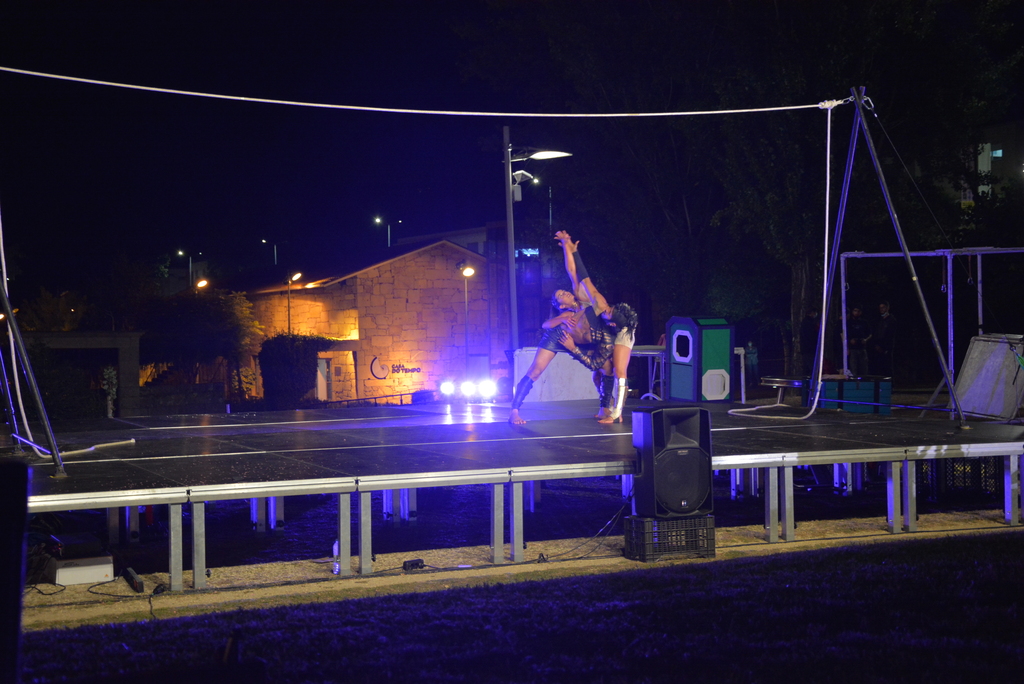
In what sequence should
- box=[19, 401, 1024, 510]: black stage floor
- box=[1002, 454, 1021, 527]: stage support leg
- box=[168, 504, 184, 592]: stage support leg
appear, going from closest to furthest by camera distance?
1. box=[168, 504, 184, 592]: stage support leg
2. box=[19, 401, 1024, 510]: black stage floor
3. box=[1002, 454, 1021, 527]: stage support leg

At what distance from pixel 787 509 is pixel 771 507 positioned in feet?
0.51

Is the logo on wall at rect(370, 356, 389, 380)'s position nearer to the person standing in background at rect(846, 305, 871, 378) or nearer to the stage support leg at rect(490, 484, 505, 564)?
the person standing in background at rect(846, 305, 871, 378)

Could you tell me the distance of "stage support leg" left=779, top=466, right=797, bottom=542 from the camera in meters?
7.70

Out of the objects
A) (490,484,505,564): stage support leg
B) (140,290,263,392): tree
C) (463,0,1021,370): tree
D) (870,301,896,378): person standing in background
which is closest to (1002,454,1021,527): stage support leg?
(490,484,505,564): stage support leg

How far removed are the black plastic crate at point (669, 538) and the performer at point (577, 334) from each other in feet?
11.3

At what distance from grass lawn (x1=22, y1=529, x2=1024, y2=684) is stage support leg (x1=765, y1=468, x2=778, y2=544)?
112 cm

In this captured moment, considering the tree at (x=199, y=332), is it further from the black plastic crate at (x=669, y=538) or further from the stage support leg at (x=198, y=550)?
the black plastic crate at (x=669, y=538)

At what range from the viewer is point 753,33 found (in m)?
21.7

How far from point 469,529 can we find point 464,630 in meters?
3.64

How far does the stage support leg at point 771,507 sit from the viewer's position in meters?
7.64

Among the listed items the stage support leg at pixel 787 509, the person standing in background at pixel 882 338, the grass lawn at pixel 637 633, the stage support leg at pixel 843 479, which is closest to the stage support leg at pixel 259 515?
the grass lawn at pixel 637 633

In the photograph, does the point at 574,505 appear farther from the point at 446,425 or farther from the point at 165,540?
the point at 165,540

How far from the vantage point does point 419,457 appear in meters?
7.64

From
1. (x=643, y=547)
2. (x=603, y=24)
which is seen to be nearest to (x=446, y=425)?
(x=643, y=547)
